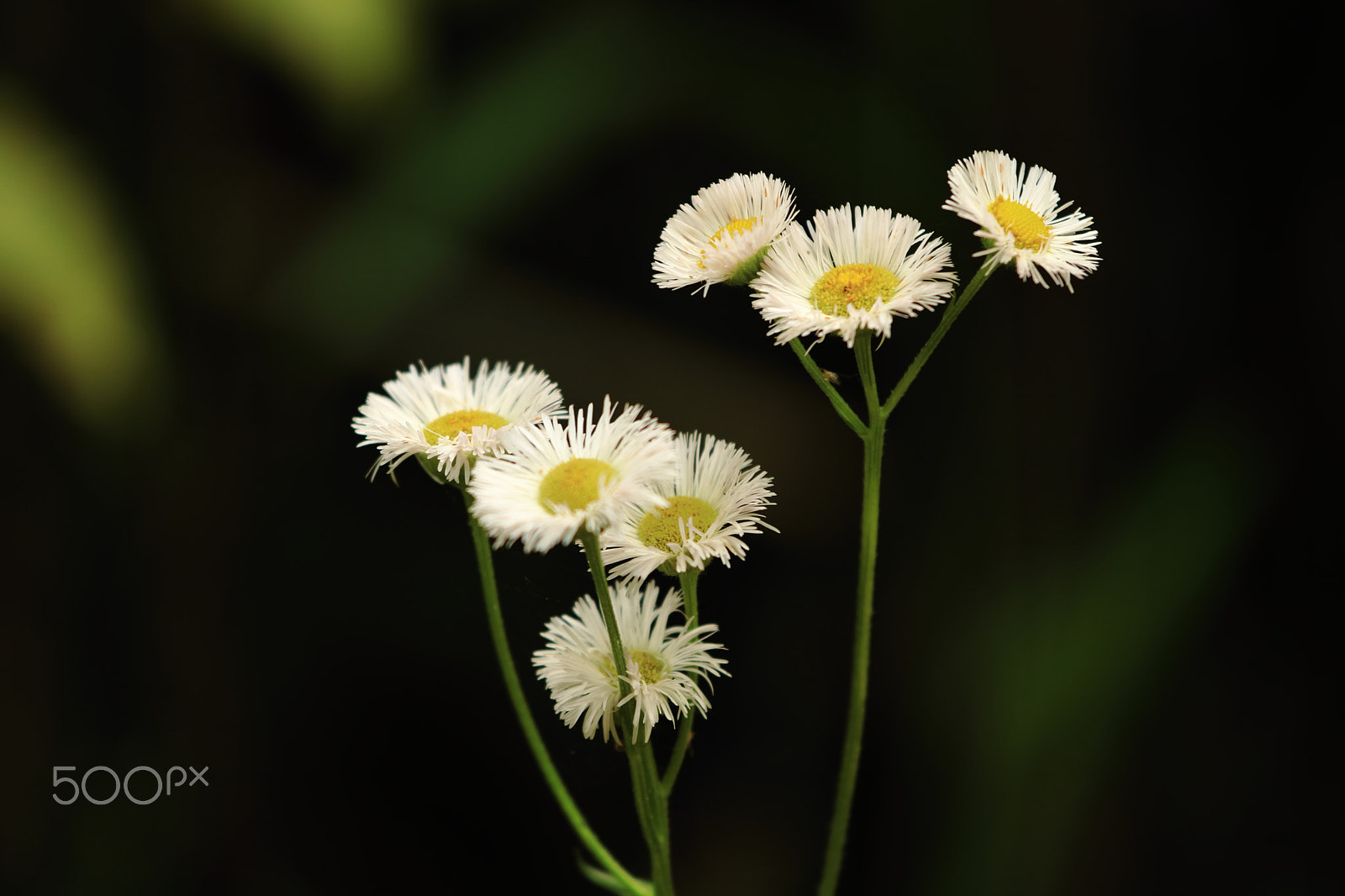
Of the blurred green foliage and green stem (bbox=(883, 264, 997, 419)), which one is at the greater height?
the blurred green foliage

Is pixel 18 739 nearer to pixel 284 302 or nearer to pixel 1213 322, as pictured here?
pixel 284 302

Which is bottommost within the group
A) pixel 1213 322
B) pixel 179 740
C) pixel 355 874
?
pixel 355 874

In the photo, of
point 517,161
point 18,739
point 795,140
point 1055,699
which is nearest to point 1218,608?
point 1055,699

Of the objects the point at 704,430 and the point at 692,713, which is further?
the point at 704,430

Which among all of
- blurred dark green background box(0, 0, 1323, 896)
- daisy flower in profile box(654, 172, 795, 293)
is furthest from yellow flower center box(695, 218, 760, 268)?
blurred dark green background box(0, 0, 1323, 896)

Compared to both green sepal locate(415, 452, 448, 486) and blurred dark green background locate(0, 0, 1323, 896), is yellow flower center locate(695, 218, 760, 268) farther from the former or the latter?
blurred dark green background locate(0, 0, 1323, 896)

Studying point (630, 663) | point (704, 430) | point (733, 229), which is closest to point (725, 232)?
point (733, 229)

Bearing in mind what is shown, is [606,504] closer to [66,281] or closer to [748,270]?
[748,270]
